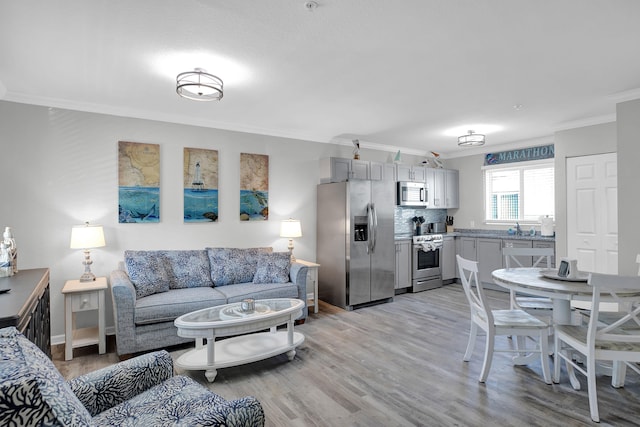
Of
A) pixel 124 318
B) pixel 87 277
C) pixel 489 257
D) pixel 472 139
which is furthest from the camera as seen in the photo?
pixel 489 257

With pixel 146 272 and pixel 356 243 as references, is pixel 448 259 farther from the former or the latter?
pixel 146 272

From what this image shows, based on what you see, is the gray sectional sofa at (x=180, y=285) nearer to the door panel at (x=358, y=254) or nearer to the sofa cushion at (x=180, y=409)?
the door panel at (x=358, y=254)

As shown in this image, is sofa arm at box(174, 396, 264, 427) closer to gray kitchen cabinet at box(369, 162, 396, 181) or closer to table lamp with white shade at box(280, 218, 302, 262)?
table lamp with white shade at box(280, 218, 302, 262)

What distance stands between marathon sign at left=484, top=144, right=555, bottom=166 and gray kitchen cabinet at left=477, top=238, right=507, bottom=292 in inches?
58.6

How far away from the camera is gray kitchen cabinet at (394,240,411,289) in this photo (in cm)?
579

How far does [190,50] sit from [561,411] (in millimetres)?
3686

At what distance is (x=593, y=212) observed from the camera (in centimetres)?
473

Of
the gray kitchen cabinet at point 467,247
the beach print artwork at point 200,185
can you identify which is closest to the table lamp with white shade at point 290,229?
the beach print artwork at point 200,185

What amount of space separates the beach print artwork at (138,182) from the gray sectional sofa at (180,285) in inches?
19.4

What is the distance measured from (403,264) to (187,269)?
11.4 ft

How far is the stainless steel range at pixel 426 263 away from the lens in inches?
237

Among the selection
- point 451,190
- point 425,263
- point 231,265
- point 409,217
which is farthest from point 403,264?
point 231,265

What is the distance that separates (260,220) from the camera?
5.02 metres

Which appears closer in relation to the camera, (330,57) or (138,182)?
(330,57)
